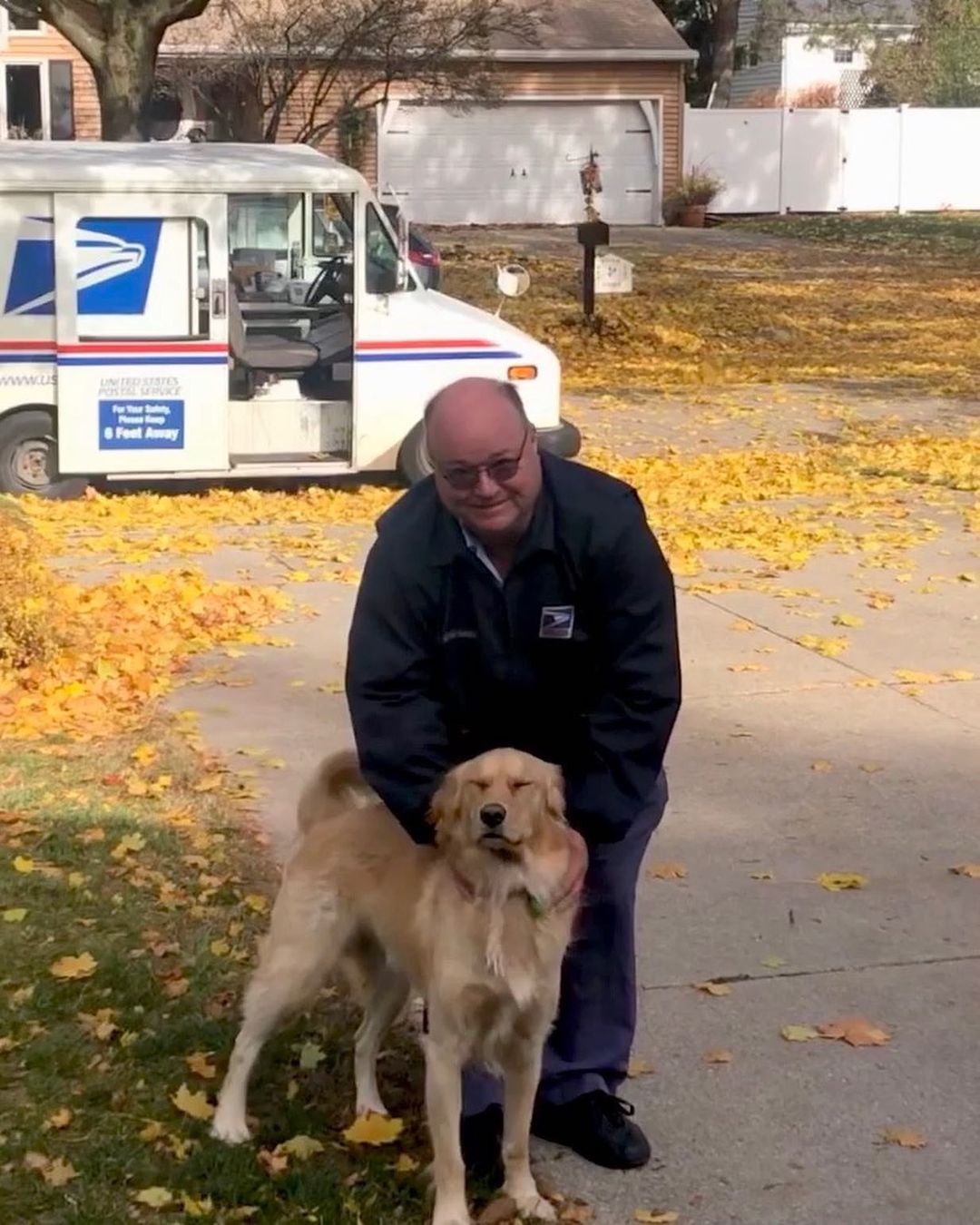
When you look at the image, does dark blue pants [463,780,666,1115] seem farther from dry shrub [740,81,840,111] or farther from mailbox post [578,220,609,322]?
dry shrub [740,81,840,111]

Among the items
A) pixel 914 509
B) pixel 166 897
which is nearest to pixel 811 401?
pixel 914 509

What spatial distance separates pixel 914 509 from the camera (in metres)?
12.1

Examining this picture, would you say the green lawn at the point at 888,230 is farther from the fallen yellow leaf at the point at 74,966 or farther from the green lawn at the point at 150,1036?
the fallen yellow leaf at the point at 74,966

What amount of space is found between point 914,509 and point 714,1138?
834 cm

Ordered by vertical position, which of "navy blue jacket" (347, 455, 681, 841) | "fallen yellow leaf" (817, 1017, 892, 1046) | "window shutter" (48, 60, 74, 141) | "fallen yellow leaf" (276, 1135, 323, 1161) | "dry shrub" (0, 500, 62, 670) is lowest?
"fallen yellow leaf" (276, 1135, 323, 1161)

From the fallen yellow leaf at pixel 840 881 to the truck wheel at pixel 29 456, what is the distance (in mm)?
7729

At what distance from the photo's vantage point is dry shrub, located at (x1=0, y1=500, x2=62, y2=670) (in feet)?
25.9

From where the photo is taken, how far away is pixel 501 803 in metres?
3.46

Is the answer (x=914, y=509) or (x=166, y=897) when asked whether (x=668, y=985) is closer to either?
(x=166, y=897)

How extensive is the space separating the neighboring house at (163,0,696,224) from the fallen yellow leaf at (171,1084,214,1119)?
32.8m

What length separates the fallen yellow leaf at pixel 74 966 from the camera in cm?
508

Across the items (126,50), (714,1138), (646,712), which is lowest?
(714,1138)

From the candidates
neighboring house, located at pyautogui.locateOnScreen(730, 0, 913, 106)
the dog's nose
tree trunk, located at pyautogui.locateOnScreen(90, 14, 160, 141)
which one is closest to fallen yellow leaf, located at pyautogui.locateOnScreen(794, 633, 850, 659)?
the dog's nose

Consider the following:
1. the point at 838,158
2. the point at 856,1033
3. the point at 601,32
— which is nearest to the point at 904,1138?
the point at 856,1033
